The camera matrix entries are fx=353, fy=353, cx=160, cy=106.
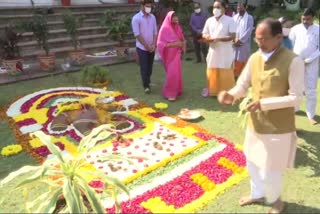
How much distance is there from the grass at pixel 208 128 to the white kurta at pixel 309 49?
1.98 feet

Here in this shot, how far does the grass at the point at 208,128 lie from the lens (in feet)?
12.0

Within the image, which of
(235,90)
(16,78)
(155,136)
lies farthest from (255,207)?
(16,78)

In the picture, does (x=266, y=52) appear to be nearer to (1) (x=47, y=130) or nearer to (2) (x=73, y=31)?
(1) (x=47, y=130)

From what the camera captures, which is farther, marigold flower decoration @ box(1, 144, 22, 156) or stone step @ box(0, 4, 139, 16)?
stone step @ box(0, 4, 139, 16)

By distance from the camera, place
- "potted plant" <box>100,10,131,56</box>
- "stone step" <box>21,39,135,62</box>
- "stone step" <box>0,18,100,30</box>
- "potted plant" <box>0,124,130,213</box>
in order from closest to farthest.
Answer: "potted plant" <box>0,124,130,213</box>, "stone step" <box>21,39,135,62</box>, "potted plant" <box>100,10,131,56</box>, "stone step" <box>0,18,100,30</box>

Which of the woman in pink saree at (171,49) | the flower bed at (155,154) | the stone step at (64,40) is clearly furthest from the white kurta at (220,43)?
the stone step at (64,40)

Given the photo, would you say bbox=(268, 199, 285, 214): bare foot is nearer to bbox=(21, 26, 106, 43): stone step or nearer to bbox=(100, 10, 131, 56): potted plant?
bbox=(100, 10, 131, 56): potted plant

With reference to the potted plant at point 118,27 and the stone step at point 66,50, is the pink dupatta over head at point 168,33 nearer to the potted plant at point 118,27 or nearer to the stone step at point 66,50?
the potted plant at point 118,27

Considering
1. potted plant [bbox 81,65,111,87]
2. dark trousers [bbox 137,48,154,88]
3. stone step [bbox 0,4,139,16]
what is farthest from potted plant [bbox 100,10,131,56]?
dark trousers [bbox 137,48,154,88]

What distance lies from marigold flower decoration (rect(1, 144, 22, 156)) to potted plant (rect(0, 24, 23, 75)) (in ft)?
13.1

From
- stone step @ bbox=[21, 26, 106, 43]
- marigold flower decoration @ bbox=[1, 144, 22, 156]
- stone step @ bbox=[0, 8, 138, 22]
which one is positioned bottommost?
marigold flower decoration @ bbox=[1, 144, 22, 156]

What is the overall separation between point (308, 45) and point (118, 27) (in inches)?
228

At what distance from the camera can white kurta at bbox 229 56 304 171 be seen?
2.89 m

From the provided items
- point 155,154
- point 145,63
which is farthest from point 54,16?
point 155,154
